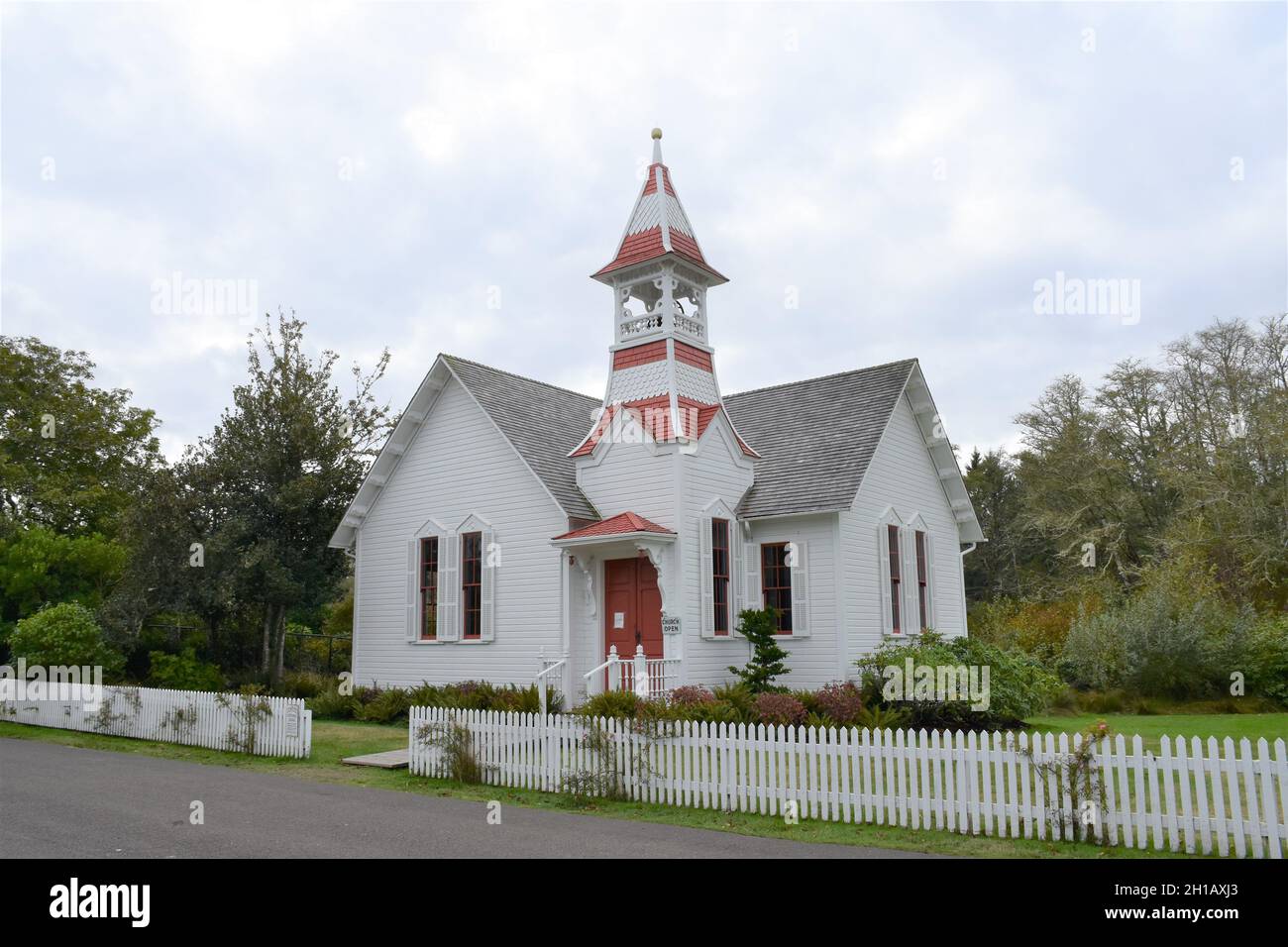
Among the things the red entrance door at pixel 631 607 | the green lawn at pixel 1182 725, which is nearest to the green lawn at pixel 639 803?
the green lawn at pixel 1182 725

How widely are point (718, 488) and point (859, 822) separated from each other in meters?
9.61

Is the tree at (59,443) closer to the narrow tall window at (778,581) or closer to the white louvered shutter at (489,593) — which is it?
the white louvered shutter at (489,593)

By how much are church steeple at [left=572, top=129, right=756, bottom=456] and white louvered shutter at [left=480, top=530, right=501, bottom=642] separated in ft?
9.39

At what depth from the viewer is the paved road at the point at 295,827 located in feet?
27.8

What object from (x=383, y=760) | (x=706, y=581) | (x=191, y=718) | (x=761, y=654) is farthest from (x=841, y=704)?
(x=191, y=718)

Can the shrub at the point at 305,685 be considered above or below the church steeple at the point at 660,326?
below

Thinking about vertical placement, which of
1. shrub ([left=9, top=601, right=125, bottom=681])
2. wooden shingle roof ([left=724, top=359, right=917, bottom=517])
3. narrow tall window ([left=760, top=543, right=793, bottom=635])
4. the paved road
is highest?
wooden shingle roof ([left=724, top=359, right=917, bottom=517])

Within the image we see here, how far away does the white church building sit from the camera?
709 inches

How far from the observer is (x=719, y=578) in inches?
726

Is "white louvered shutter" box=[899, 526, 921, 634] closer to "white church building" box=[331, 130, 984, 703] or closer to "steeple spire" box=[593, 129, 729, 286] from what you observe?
"white church building" box=[331, 130, 984, 703]

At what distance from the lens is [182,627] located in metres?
24.8

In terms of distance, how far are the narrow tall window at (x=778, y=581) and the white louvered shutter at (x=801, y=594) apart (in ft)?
0.48

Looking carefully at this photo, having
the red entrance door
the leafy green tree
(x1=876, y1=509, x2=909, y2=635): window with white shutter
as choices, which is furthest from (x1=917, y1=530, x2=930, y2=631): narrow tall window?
the leafy green tree
